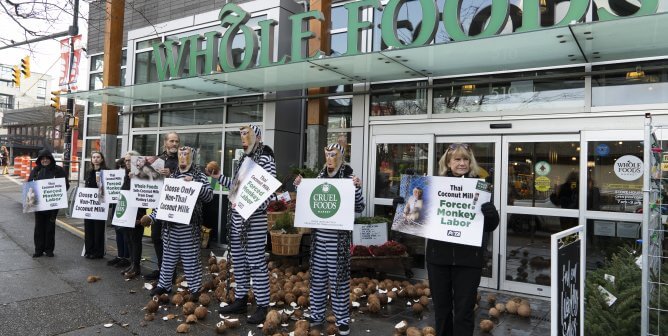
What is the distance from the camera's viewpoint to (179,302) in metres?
5.33

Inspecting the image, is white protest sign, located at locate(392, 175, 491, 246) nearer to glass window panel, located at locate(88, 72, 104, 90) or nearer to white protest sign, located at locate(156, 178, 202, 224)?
white protest sign, located at locate(156, 178, 202, 224)

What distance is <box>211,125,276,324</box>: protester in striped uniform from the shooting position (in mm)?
4926

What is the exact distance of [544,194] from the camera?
6.31 meters

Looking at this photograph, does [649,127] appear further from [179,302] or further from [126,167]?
[126,167]

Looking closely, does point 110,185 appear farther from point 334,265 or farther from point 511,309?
point 511,309

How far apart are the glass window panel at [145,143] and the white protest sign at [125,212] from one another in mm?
4741

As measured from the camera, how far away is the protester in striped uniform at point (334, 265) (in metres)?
4.52

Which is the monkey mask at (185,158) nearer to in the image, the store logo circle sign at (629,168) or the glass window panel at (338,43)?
the glass window panel at (338,43)

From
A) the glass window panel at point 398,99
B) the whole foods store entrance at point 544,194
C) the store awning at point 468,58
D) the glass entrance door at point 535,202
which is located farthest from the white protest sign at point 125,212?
the glass entrance door at point 535,202

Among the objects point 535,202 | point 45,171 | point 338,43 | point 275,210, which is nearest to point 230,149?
point 275,210

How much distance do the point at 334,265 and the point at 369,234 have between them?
2.43 m

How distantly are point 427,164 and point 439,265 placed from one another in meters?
3.55

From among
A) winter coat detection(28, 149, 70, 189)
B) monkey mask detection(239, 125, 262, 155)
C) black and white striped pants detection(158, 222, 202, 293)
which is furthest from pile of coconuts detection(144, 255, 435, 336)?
winter coat detection(28, 149, 70, 189)

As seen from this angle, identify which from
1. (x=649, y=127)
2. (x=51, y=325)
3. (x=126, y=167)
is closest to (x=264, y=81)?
(x=126, y=167)
